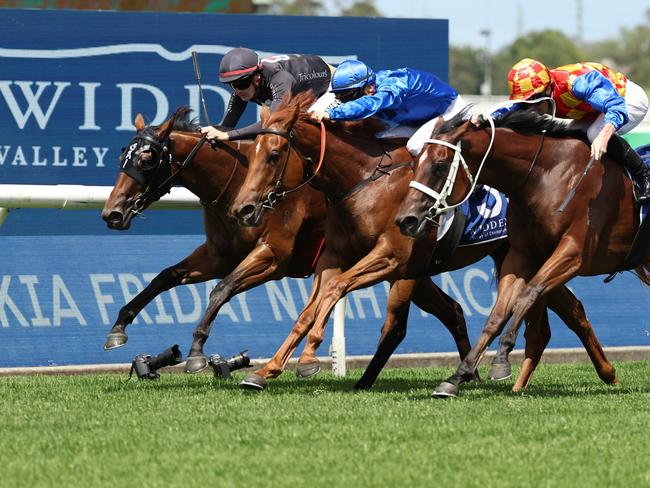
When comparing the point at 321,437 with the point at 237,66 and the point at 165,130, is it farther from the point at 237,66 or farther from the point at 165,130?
the point at 237,66

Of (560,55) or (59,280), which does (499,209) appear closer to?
(59,280)

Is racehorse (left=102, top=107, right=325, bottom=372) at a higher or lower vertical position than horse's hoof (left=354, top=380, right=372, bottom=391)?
higher

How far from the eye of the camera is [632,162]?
6832 mm

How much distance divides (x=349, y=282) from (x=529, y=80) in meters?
1.43

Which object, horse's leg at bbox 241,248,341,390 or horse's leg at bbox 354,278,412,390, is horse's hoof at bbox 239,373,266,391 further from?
horse's leg at bbox 354,278,412,390

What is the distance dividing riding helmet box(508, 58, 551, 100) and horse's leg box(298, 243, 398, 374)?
108 centimetres

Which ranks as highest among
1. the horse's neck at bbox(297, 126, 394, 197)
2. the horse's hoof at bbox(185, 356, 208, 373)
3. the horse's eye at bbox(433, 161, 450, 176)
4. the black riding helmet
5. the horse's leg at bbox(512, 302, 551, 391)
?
the black riding helmet

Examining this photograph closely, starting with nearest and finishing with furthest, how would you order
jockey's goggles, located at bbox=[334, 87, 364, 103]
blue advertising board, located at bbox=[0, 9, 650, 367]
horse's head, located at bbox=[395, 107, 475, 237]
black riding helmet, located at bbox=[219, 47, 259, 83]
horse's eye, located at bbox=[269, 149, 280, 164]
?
horse's head, located at bbox=[395, 107, 475, 237], horse's eye, located at bbox=[269, 149, 280, 164], jockey's goggles, located at bbox=[334, 87, 364, 103], black riding helmet, located at bbox=[219, 47, 259, 83], blue advertising board, located at bbox=[0, 9, 650, 367]

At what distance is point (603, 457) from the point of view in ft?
15.5

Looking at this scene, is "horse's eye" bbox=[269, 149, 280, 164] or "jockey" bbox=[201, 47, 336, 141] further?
"jockey" bbox=[201, 47, 336, 141]

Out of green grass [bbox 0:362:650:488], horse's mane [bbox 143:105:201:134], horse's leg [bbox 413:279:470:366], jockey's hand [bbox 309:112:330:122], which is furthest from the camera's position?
horse's leg [bbox 413:279:470:366]

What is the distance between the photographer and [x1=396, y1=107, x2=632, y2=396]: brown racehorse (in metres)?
6.29

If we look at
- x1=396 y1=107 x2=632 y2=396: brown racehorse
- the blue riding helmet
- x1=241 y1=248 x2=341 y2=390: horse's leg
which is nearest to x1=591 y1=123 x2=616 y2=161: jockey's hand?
x1=396 y1=107 x2=632 y2=396: brown racehorse

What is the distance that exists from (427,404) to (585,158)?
1.60 meters
